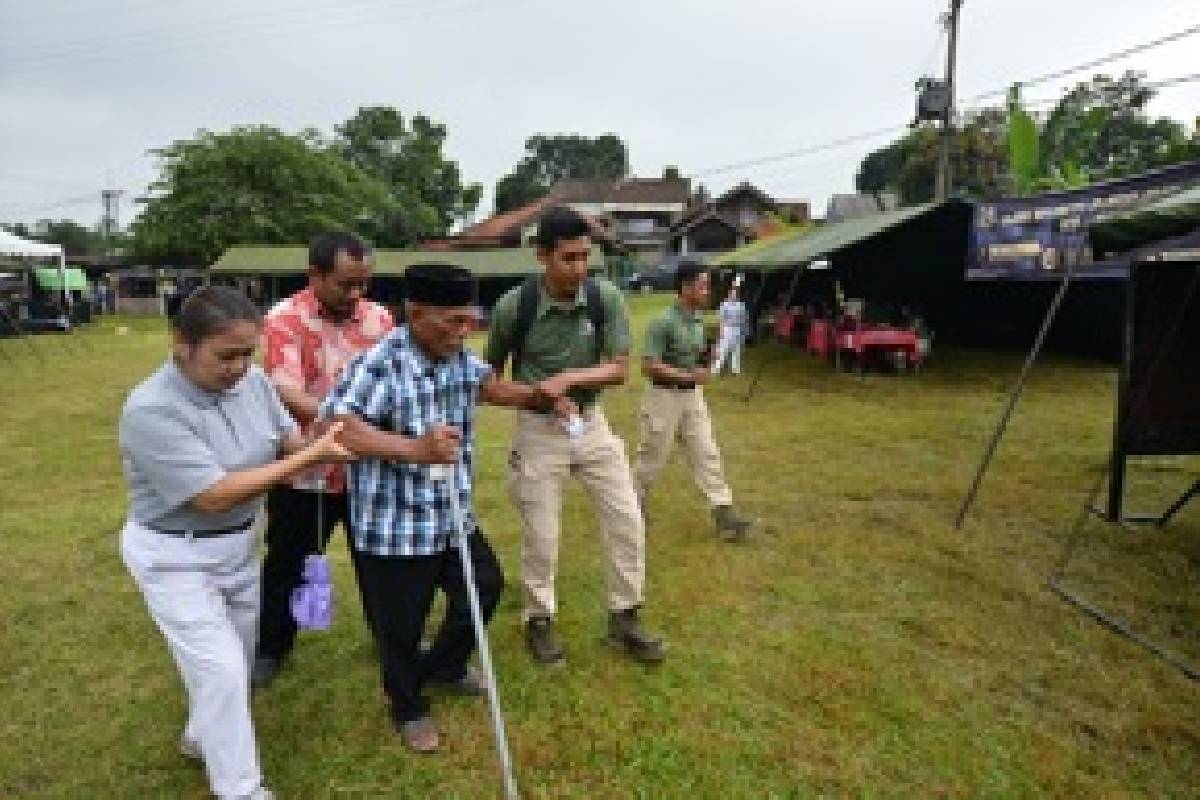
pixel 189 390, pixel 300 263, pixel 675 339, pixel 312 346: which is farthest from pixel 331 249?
pixel 300 263

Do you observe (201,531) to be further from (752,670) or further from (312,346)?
(752,670)

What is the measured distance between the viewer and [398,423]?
2768 millimetres

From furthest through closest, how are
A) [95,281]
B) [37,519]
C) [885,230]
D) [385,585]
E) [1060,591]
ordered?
[95,281] → [885,230] → [37,519] → [1060,591] → [385,585]

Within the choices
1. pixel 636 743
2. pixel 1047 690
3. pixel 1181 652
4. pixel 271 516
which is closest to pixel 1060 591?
pixel 1181 652

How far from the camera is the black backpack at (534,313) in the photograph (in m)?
3.48

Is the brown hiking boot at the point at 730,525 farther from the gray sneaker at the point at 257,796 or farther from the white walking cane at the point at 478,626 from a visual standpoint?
the gray sneaker at the point at 257,796

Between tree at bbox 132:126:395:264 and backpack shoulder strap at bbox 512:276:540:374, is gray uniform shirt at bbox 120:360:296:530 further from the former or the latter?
tree at bbox 132:126:395:264

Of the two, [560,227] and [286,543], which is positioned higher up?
[560,227]

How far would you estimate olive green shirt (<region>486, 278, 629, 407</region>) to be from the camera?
11.5ft

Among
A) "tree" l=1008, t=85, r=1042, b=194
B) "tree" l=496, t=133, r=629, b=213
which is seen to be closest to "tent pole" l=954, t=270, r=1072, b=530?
"tree" l=1008, t=85, r=1042, b=194

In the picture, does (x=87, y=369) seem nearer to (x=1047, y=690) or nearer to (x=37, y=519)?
(x=37, y=519)

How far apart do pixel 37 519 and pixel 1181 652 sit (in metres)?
7.29

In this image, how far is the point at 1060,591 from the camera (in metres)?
4.60

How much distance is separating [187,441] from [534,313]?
1528mm
